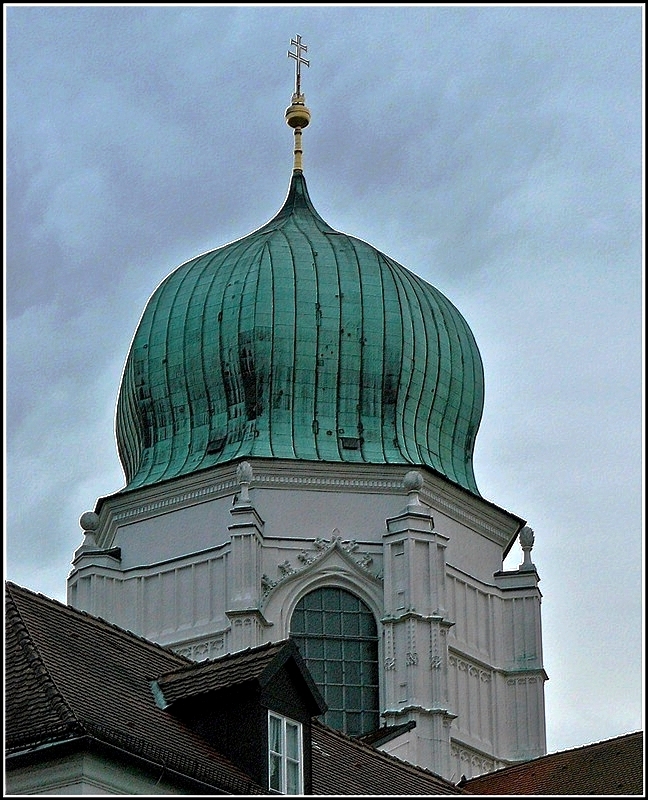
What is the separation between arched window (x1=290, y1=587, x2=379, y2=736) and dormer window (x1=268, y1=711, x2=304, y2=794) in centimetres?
2081

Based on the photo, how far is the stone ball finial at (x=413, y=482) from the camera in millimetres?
52588

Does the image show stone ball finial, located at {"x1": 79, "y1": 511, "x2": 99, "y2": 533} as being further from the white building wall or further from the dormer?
the dormer

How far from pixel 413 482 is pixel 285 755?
74.9ft

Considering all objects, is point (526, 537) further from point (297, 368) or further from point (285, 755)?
point (285, 755)

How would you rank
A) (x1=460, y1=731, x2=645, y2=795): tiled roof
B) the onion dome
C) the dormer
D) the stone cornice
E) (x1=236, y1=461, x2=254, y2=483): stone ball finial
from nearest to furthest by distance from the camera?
the dormer < (x1=460, y1=731, x2=645, y2=795): tiled roof < (x1=236, y1=461, x2=254, y2=483): stone ball finial < the stone cornice < the onion dome

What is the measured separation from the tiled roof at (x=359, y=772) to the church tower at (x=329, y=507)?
1420cm

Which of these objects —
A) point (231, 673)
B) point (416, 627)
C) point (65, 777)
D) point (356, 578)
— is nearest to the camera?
point (65, 777)

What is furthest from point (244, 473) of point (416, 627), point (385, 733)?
point (385, 733)

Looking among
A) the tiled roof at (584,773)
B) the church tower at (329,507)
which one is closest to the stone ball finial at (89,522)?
the church tower at (329,507)

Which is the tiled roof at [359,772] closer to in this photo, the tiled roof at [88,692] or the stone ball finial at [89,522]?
the tiled roof at [88,692]

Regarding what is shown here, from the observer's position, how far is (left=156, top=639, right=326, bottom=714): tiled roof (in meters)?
30.1

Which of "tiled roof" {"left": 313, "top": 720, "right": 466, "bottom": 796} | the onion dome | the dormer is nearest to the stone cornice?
the onion dome

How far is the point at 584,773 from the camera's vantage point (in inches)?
1502

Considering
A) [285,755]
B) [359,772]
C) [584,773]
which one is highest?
[584,773]
